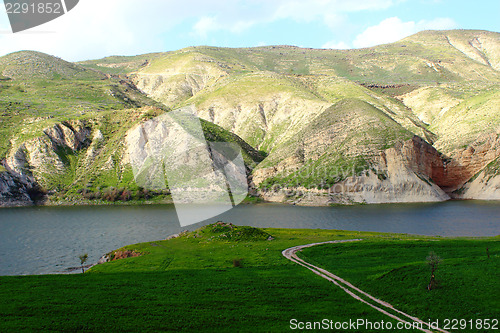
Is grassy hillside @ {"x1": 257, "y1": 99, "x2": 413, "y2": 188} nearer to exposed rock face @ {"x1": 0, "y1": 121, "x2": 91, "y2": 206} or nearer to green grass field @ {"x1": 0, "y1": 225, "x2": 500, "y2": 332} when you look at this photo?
exposed rock face @ {"x1": 0, "y1": 121, "x2": 91, "y2": 206}

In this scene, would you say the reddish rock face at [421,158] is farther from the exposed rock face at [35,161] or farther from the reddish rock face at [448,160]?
the exposed rock face at [35,161]

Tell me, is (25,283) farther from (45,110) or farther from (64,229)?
(45,110)

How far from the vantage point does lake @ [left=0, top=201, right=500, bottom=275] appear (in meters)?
55.2

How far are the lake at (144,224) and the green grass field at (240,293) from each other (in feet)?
73.5

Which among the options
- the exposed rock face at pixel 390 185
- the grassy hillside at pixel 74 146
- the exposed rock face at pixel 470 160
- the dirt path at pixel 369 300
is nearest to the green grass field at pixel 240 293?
the dirt path at pixel 369 300

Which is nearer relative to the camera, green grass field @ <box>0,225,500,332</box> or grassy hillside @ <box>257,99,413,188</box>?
green grass field @ <box>0,225,500,332</box>

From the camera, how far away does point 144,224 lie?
8006cm

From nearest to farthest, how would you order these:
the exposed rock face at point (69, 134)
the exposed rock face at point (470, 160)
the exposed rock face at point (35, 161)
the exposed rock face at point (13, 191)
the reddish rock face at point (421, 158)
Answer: the exposed rock face at point (13, 191) → the reddish rock face at point (421, 158) → the exposed rock face at point (470, 160) → the exposed rock face at point (35, 161) → the exposed rock face at point (69, 134)

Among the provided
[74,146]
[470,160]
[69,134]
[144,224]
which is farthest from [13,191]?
[470,160]

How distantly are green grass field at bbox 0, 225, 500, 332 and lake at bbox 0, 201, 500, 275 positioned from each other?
882 inches

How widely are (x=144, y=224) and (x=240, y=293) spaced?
6005 centimetres

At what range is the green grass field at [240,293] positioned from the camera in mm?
20250

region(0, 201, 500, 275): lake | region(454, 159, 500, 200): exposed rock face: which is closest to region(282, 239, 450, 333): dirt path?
region(0, 201, 500, 275): lake

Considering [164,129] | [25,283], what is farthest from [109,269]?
[164,129]
